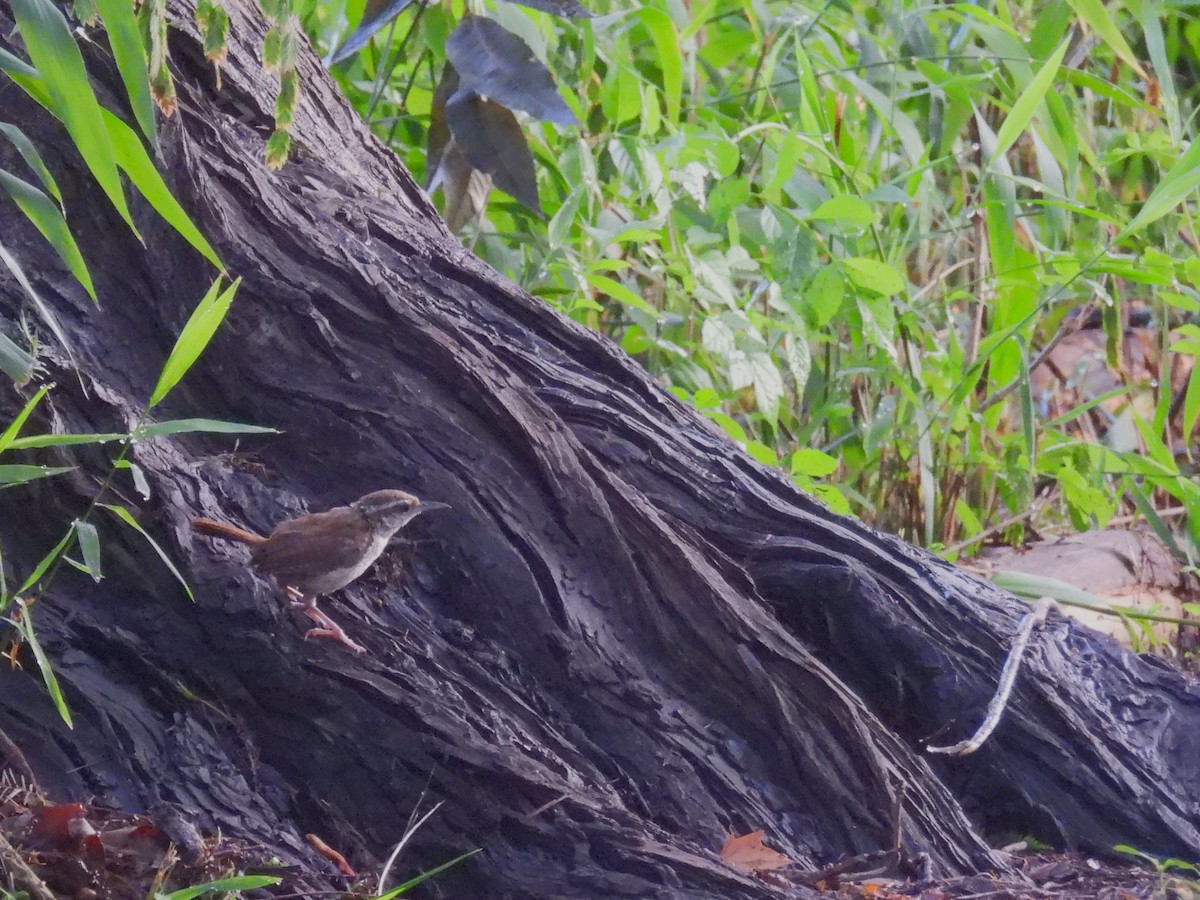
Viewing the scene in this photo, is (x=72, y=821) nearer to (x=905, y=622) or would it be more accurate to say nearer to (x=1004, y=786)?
(x=905, y=622)

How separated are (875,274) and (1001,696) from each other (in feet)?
5.74

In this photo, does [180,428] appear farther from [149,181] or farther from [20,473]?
[149,181]

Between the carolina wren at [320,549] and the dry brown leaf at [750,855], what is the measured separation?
78 centimetres

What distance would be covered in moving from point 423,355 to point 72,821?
3.55 ft

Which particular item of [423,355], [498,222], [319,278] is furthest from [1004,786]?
[498,222]

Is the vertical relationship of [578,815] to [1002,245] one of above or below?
below

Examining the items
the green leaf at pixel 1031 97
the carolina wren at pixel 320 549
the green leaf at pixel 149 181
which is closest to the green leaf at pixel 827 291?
the green leaf at pixel 1031 97

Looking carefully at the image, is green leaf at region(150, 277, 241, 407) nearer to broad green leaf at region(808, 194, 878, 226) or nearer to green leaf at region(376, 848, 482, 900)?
green leaf at region(376, 848, 482, 900)

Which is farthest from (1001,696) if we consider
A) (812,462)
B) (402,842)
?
(812,462)

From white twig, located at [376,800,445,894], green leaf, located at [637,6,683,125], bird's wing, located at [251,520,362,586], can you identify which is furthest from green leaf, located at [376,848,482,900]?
green leaf, located at [637,6,683,125]

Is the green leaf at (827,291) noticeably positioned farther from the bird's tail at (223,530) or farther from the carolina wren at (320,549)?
the bird's tail at (223,530)

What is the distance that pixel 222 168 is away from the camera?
8.31ft

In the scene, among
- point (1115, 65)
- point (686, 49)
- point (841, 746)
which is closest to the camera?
point (841, 746)

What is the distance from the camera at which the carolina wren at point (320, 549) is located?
219 centimetres
